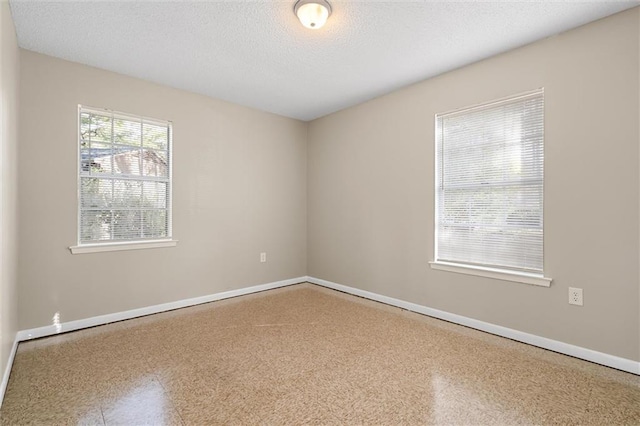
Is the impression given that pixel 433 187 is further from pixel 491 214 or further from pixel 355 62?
pixel 355 62

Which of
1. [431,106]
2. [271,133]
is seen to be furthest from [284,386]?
[271,133]

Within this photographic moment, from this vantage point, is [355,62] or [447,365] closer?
[447,365]

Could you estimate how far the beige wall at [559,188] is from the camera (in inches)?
90.0

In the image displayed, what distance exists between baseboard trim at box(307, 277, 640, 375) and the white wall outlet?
0.33 metres

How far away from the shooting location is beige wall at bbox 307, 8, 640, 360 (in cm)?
229

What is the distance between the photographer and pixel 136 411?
1.80 meters

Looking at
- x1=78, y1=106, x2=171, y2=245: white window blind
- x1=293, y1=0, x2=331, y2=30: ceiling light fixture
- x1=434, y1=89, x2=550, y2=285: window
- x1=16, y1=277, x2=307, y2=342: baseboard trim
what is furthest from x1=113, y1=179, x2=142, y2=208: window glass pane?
x1=434, y1=89, x2=550, y2=285: window

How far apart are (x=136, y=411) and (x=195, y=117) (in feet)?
9.94

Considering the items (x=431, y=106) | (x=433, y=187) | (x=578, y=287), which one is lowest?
(x=578, y=287)

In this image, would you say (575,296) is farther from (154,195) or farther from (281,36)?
(154,195)

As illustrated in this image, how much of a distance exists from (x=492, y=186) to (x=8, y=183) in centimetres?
376

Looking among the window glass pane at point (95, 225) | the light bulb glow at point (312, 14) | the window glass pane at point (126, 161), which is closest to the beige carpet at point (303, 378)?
the window glass pane at point (95, 225)

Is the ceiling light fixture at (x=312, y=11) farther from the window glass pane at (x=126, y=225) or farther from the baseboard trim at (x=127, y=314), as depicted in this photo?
the baseboard trim at (x=127, y=314)

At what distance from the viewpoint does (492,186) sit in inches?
119
